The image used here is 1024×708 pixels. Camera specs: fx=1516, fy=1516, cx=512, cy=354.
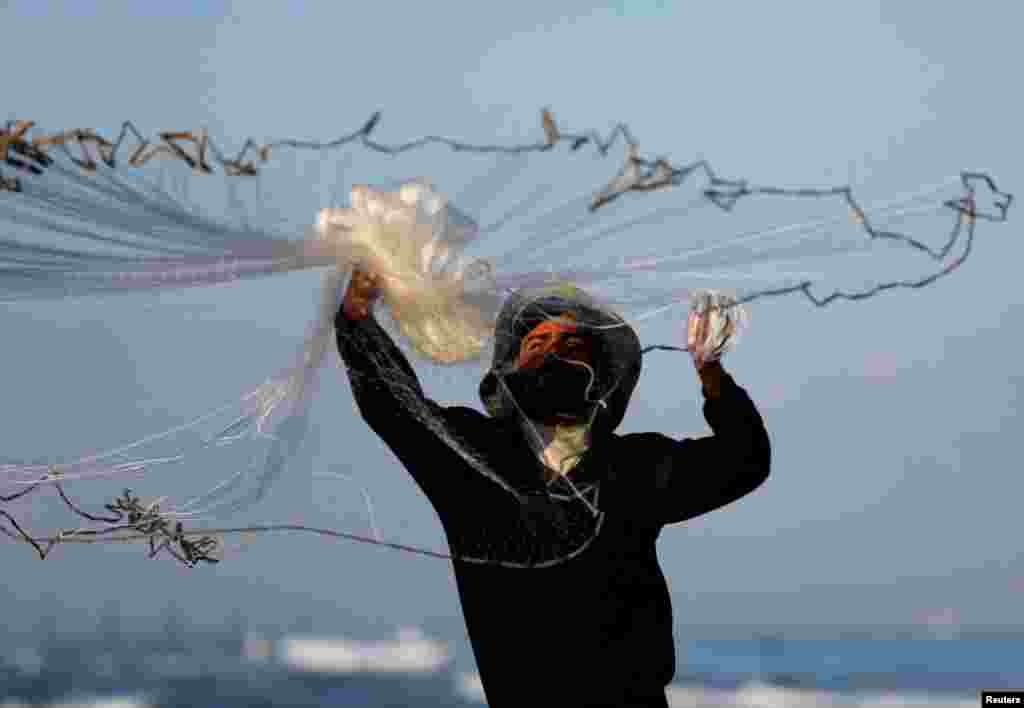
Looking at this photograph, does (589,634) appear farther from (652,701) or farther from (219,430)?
(219,430)

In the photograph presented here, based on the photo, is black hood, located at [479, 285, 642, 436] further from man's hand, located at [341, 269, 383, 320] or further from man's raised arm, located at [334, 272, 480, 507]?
man's hand, located at [341, 269, 383, 320]

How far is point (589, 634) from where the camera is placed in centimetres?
269

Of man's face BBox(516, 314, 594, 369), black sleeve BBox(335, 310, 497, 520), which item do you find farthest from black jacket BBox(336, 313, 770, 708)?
man's face BBox(516, 314, 594, 369)

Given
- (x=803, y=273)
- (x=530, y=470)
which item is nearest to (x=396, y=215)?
(x=530, y=470)

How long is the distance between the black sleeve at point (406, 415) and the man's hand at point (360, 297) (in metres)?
0.01

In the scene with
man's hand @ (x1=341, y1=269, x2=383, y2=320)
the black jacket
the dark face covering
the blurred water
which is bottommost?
the black jacket

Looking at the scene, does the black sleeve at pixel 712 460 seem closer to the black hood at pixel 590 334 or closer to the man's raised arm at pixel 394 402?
the black hood at pixel 590 334

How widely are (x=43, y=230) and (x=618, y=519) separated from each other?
1115mm

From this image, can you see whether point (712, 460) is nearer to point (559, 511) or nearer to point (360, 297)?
point (559, 511)

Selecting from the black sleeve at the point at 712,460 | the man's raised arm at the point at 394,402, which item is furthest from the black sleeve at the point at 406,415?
the black sleeve at the point at 712,460

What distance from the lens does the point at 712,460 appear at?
2.71m

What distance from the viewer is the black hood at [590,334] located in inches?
102

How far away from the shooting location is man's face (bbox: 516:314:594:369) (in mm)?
2596

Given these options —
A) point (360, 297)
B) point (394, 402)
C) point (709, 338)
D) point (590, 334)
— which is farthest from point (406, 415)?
point (709, 338)
